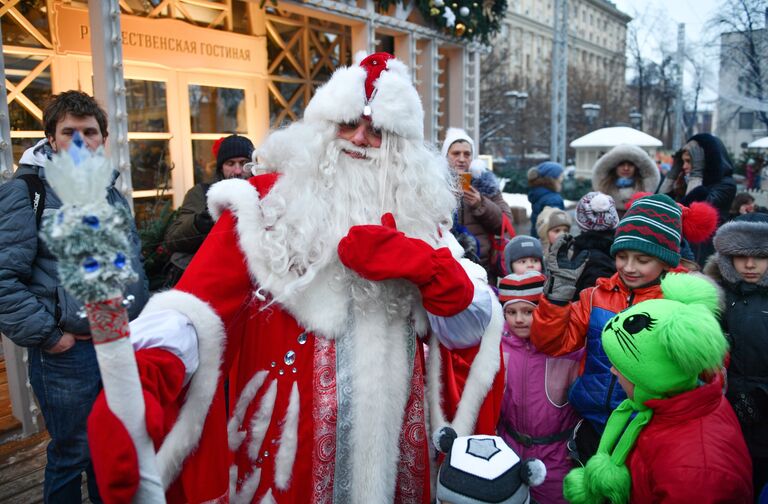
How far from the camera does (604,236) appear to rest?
3189 millimetres

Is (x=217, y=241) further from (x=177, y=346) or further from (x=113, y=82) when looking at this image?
(x=113, y=82)

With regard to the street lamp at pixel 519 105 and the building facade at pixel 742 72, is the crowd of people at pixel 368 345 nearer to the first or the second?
the building facade at pixel 742 72

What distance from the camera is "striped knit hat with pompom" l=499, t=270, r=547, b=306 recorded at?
2.54 m

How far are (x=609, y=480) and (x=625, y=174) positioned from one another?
3188mm

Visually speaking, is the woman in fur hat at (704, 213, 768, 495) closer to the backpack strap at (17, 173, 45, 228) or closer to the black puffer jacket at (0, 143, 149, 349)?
the black puffer jacket at (0, 143, 149, 349)

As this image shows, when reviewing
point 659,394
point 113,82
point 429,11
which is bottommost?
point 659,394

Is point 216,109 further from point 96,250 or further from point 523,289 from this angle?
point 96,250

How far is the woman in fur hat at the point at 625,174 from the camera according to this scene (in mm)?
4363

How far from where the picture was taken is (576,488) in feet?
6.05

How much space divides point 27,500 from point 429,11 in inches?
225

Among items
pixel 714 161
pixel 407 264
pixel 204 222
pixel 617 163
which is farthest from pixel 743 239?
pixel 204 222

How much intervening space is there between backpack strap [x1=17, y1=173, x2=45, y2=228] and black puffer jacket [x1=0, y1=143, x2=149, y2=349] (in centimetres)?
1

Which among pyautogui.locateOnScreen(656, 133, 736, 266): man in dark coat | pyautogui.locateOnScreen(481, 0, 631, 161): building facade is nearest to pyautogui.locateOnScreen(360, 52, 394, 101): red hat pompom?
pyautogui.locateOnScreen(656, 133, 736, 266): man in dark coat

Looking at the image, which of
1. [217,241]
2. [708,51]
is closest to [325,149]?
[217,241]
